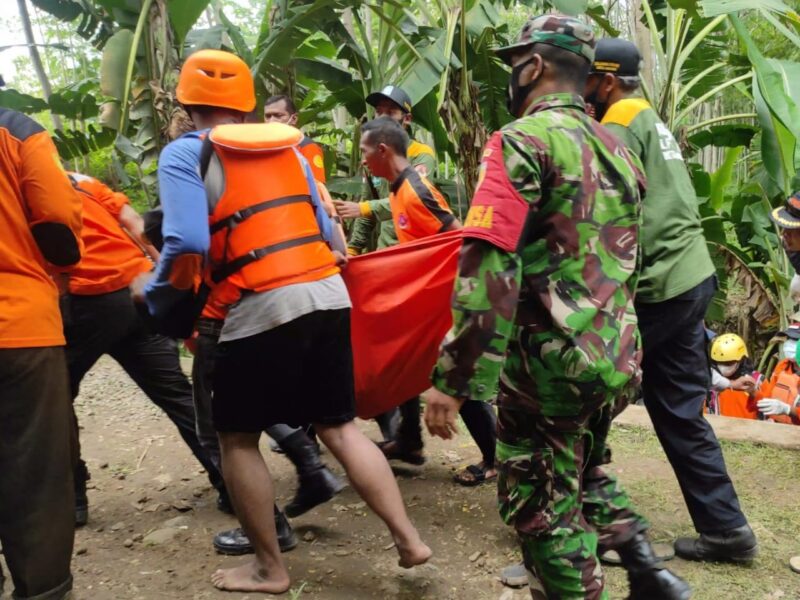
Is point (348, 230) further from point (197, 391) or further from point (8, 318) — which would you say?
point (8, 318)

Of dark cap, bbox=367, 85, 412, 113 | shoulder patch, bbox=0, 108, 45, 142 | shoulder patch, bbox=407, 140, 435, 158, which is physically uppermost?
dark cap, bbox=367, 85, 412, 113

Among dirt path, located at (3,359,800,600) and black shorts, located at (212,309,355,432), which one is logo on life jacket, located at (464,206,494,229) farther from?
dirt path, located at (3,359,800,600)

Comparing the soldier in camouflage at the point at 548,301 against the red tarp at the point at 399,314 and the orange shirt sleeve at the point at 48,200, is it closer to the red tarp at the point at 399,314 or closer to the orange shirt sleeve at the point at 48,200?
the red tarp at the point at 399,314

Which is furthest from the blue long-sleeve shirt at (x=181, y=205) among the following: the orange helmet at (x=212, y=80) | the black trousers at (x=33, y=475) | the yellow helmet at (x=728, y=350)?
the yellow helmet at (x=728, y=350)

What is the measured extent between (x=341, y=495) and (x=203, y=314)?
1451mm

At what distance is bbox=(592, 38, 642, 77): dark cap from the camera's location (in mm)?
2859

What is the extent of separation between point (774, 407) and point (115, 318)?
4430 mm

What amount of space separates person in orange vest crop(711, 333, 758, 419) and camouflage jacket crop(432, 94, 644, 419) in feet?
13.8

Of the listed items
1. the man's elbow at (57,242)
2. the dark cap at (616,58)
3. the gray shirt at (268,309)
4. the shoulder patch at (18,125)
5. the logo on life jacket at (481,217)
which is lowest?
the gray shirt at (268,309)

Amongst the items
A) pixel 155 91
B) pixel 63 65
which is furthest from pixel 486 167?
pixel 63 65

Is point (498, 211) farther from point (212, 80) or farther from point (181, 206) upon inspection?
point (212, 80)

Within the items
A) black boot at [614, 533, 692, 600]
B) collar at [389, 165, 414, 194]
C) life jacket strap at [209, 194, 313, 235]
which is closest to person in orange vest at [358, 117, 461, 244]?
collar at [389, 165, 414, 194]

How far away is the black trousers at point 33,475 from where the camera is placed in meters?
2.52

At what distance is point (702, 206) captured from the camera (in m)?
7.15
